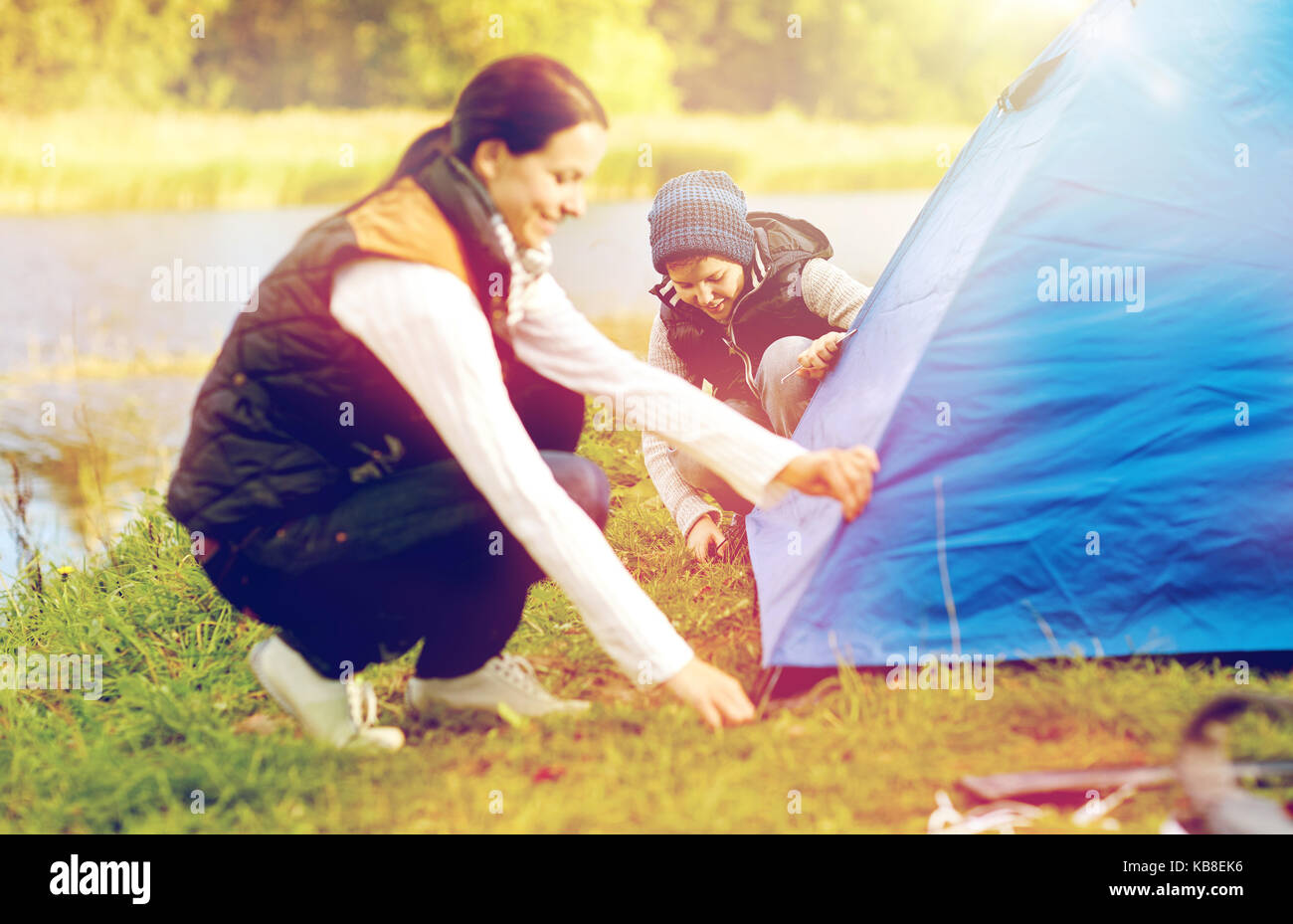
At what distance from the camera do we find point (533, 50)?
22.5 m

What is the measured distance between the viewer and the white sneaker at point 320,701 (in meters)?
1.91

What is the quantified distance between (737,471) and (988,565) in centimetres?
49

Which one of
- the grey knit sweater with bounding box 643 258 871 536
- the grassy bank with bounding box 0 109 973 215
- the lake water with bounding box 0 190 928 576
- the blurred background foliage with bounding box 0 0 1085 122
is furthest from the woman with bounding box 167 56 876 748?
the blurred background foliage with bounding box 0 0 1085 122

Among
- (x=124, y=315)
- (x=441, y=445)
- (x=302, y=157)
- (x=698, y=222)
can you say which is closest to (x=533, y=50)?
(x=302, y=157)

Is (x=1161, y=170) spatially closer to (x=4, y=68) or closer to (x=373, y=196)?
(x=373, y=196)

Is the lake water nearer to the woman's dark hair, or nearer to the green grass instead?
the green grass

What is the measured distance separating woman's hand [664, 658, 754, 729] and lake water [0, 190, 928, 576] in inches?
89.6

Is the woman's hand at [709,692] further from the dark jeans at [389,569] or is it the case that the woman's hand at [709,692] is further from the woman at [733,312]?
the woman at [733,312]

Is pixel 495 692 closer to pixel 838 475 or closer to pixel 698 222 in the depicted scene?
pixel 838 475

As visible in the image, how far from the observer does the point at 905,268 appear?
7.84 ft

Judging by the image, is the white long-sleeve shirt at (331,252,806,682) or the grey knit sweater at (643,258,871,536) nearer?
the white long-sleeve shirt at (331,252,806,682)

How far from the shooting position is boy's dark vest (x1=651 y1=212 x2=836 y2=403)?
2.64m
